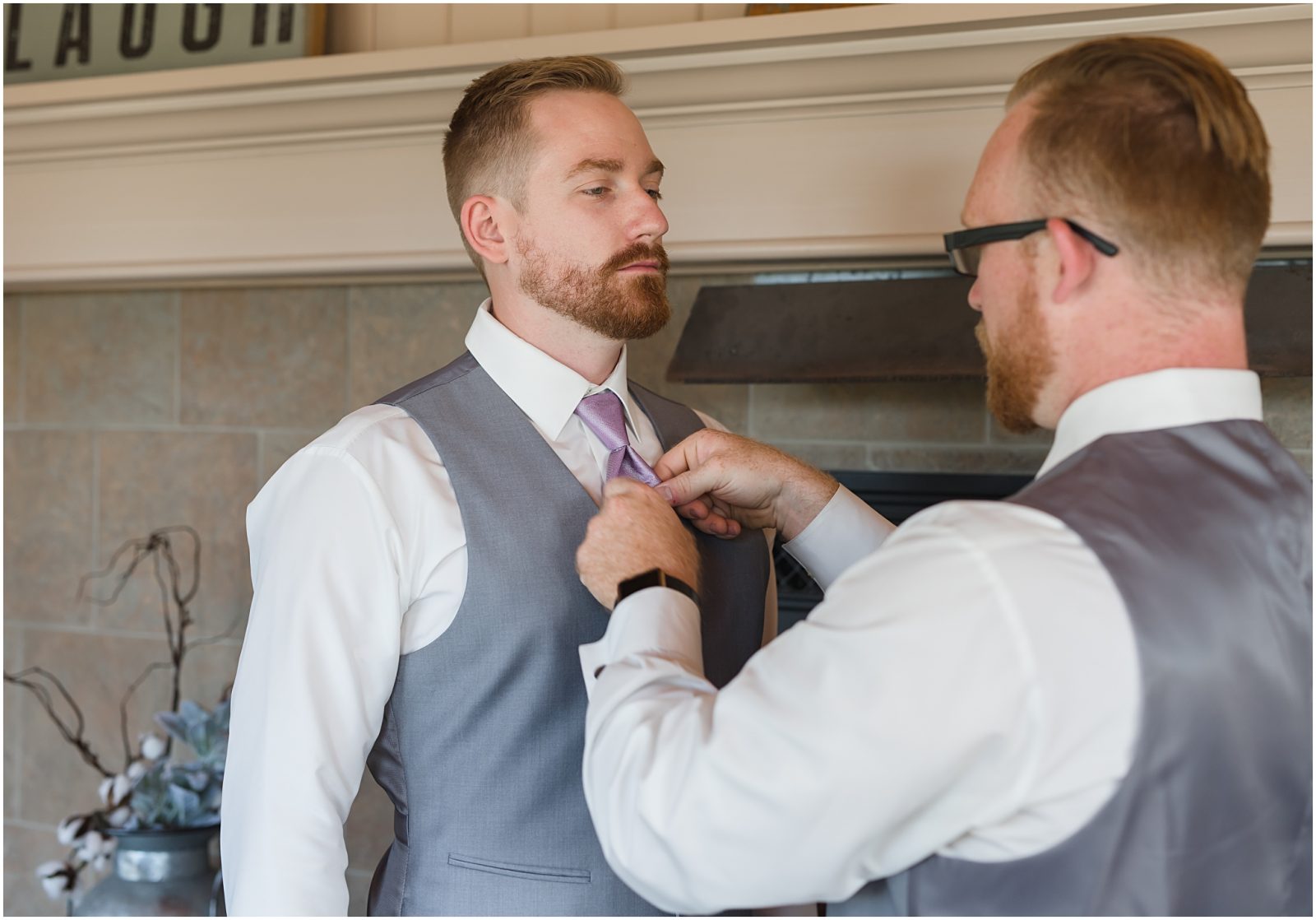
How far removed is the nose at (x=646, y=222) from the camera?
1.46 m

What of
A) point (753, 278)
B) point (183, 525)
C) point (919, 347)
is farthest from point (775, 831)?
point (183, 525)

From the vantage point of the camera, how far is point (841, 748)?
0.87 metres

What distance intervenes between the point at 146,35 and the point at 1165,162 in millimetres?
2134

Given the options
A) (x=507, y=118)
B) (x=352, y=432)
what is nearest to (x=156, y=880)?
(x=352, y=432)

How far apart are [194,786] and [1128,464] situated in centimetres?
183

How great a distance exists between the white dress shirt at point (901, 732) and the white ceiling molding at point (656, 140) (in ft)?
3.65

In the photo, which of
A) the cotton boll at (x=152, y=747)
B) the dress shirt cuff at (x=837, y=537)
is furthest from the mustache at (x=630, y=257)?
the cotton boll at (x=152, y=747)

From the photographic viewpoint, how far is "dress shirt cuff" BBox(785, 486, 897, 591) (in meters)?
1.45

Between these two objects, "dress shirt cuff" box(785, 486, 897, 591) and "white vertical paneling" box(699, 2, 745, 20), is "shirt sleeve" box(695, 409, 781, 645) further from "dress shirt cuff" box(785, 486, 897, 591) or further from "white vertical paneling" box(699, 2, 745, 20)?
"white vertical paneling" box(699, 2, 745, 20)

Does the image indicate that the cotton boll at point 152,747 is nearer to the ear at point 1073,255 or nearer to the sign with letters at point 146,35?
the sign with letters at point 146,35

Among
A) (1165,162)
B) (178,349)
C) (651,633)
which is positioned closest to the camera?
(1165,162)

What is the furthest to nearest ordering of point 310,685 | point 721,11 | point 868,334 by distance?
point 721,11
point 868,334
point 310,685

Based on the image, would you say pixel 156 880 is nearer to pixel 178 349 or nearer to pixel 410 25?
pixel 178 349

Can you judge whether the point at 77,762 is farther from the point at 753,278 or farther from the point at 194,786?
the point at 753,278
